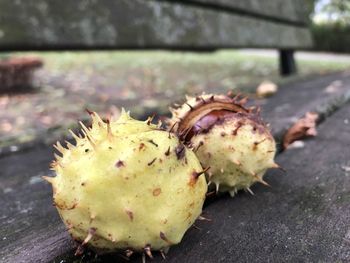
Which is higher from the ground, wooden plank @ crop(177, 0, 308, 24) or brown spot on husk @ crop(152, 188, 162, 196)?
brown spot on husk @ crop(152, 188, 162, 196)

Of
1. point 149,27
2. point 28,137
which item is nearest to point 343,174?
point 28,137

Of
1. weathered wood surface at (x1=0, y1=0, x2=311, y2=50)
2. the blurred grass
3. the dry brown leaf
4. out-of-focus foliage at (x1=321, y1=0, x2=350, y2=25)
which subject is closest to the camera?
the dry brown leaf

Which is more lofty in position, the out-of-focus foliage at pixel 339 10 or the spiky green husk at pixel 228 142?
the spiky green husk at pixel 228 142

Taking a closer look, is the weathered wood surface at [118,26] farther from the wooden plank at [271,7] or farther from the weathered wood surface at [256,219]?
the weathered wood surface at [256,219]

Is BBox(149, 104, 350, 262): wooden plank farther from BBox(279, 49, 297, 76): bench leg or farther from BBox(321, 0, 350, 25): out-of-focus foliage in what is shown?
BBox(321, 0, 350, 25): out-of-focus foliage

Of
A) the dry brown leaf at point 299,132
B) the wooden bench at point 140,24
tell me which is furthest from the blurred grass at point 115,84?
the dry brown leaf at point 299,132

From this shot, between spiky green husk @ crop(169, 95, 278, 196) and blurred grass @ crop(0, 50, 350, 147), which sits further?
blurred grass @ crop(0, 50, 350, 147)

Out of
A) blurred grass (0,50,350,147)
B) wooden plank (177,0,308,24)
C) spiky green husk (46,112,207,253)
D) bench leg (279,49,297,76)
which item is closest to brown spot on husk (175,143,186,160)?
spiky green husk (46,112,207,253)

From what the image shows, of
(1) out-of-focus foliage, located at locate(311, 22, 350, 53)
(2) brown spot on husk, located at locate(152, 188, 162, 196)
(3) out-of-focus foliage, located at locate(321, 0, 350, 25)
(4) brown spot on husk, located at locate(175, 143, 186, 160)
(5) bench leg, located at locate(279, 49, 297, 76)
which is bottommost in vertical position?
(1) out-of-focus foliage, located at locate(311, 22, 350, 53)
